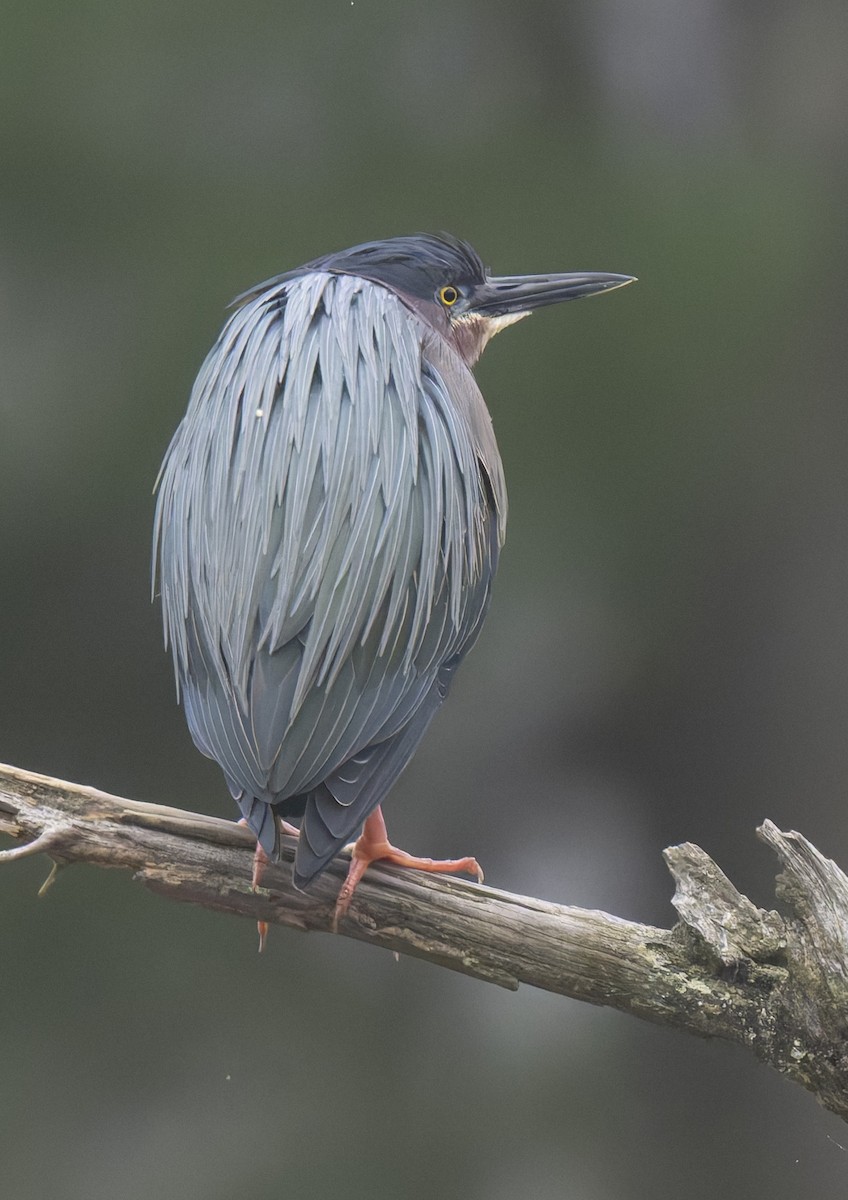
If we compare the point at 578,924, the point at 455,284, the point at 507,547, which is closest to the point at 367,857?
the point at 578,924

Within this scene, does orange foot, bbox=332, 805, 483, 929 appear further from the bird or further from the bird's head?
the bird's head

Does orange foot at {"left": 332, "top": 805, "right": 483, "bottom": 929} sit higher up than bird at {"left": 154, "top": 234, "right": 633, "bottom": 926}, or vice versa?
bird at {"left": 154, "top": 234, "right": 633, "bottom": 926}

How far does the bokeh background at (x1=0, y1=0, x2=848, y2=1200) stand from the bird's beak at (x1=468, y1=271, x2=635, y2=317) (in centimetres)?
30

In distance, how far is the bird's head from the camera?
3.58ft

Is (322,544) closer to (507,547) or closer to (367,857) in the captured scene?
(367,857)

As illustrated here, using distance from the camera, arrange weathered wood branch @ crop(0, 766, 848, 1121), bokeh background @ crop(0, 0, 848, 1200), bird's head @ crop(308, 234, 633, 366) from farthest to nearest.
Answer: bokeh background @ crop(0, 0, 848, 1200), bird's head @ crop(308, 234, 633, 366), weathered wood branch @ crop(0, 766, 848, 1121)

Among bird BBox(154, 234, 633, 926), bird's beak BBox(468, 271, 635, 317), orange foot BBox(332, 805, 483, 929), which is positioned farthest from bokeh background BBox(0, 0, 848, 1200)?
orange foot BBox(332, 805, 483, 929)

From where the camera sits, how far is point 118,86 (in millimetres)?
1515

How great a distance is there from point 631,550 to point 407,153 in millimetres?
568

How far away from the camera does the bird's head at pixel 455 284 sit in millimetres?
1090

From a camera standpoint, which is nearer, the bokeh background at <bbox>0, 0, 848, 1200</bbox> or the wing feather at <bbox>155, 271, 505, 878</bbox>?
the wing feather at <bbox>155, 271, 505, 878</bbox>

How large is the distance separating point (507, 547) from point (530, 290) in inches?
16.3

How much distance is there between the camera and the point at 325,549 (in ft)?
2.82

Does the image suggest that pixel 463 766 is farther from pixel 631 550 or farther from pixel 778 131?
pixel 778 131
